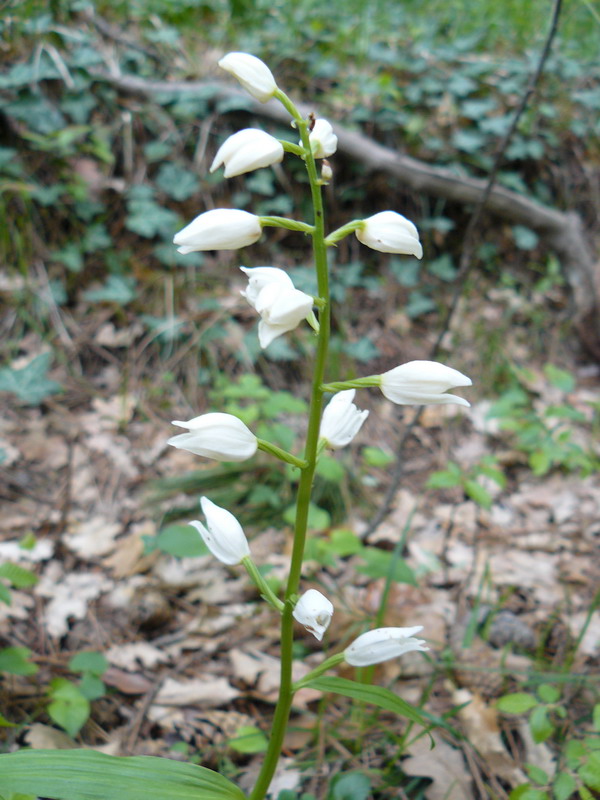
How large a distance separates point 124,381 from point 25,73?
198cm

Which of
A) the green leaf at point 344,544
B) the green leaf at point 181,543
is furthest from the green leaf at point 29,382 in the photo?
the green leaf at point 344,544

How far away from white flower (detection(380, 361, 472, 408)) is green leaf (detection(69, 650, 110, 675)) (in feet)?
4.50

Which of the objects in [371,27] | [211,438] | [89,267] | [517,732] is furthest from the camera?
[371,27]

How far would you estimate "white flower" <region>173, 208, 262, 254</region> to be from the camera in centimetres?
127

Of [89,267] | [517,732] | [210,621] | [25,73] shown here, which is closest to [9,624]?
[210,621]

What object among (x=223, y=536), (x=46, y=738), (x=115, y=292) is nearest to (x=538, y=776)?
(x=223, y=536)

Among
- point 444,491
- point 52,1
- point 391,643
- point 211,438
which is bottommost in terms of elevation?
point 444,491

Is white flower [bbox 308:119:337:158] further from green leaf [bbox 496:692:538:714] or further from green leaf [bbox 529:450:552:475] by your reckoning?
green leaf [bbox 529:450:552:475]

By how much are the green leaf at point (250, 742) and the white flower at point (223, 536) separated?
78cm

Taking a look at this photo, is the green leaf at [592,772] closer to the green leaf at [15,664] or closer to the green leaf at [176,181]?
the green leaf at [15,664]

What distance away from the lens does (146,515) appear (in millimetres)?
2881

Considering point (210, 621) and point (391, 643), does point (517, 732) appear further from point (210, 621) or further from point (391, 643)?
point (210, 621)

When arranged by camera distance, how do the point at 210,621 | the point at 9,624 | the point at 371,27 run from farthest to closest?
the point at 371,27, the point at 210,621, the point at 9,624

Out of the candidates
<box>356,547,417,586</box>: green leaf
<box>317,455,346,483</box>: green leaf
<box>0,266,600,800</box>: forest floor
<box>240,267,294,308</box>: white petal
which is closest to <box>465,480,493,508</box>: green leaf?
<box>0,266,600,800</box>: forest floor
